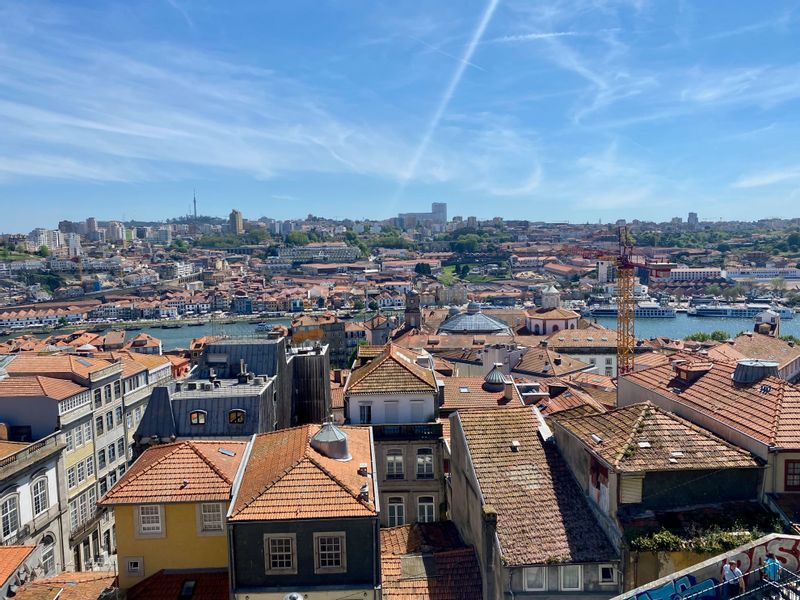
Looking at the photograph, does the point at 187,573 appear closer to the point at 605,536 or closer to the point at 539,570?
the point at 539,570

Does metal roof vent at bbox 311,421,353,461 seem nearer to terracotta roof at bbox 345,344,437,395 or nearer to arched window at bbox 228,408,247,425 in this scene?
arched window at bbox 228,408,247,425

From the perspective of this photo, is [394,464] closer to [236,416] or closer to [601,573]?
[236,416]

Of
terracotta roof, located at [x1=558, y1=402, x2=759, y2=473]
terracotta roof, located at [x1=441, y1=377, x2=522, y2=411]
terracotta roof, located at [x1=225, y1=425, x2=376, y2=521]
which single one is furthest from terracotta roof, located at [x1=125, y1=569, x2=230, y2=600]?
terracotta roof, located at [x1=441, y1=377, x2=522, y2=411]

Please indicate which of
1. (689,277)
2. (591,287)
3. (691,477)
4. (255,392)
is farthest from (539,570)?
(689,277)

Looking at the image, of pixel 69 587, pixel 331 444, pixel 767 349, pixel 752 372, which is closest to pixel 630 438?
pixel 752 372

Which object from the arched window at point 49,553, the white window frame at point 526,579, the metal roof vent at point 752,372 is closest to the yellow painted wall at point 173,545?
the white window frame at point 526,579

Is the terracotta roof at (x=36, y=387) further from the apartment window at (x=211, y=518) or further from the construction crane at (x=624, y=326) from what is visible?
the construction crane at (x=624, y=326)
